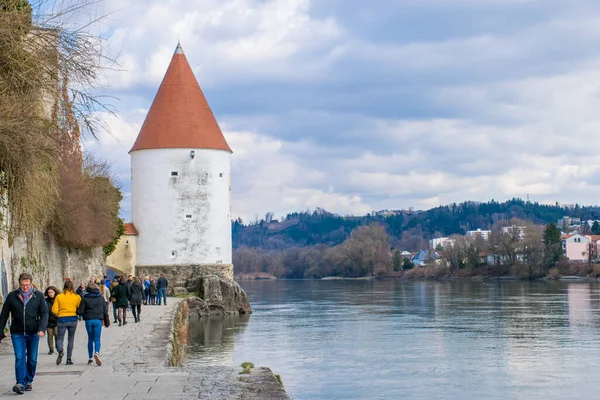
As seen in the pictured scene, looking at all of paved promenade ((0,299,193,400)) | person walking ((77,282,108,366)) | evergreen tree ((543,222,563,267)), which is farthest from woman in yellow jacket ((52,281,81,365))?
evergreen tree ((543,222,563,267))

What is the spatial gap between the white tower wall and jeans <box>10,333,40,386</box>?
102 feet

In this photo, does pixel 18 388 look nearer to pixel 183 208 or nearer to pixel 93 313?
pixel 93 313

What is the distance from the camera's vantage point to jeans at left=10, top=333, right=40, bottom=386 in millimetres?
9805

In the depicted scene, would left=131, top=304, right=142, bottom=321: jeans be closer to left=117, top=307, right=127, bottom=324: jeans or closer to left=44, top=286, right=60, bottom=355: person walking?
left=117, top=307, right=127, bottom=324: jeans

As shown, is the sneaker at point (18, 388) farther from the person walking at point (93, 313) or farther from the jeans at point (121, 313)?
the jeans at point (121, 313)

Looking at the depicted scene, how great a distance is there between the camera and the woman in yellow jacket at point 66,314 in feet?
41.8

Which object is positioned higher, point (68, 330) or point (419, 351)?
point (68, 330)

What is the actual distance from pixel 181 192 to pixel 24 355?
31.7 meters

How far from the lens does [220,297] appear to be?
3812cm

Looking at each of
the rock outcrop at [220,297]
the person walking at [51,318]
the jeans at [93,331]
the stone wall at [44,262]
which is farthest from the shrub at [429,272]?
the jeans at [93,331]

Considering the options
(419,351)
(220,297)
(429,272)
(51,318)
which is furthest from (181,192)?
(429,272)

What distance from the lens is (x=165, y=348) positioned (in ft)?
50.7

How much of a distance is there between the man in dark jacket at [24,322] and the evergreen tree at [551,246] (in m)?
87.2

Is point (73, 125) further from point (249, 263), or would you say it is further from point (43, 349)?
point (249, 263)
